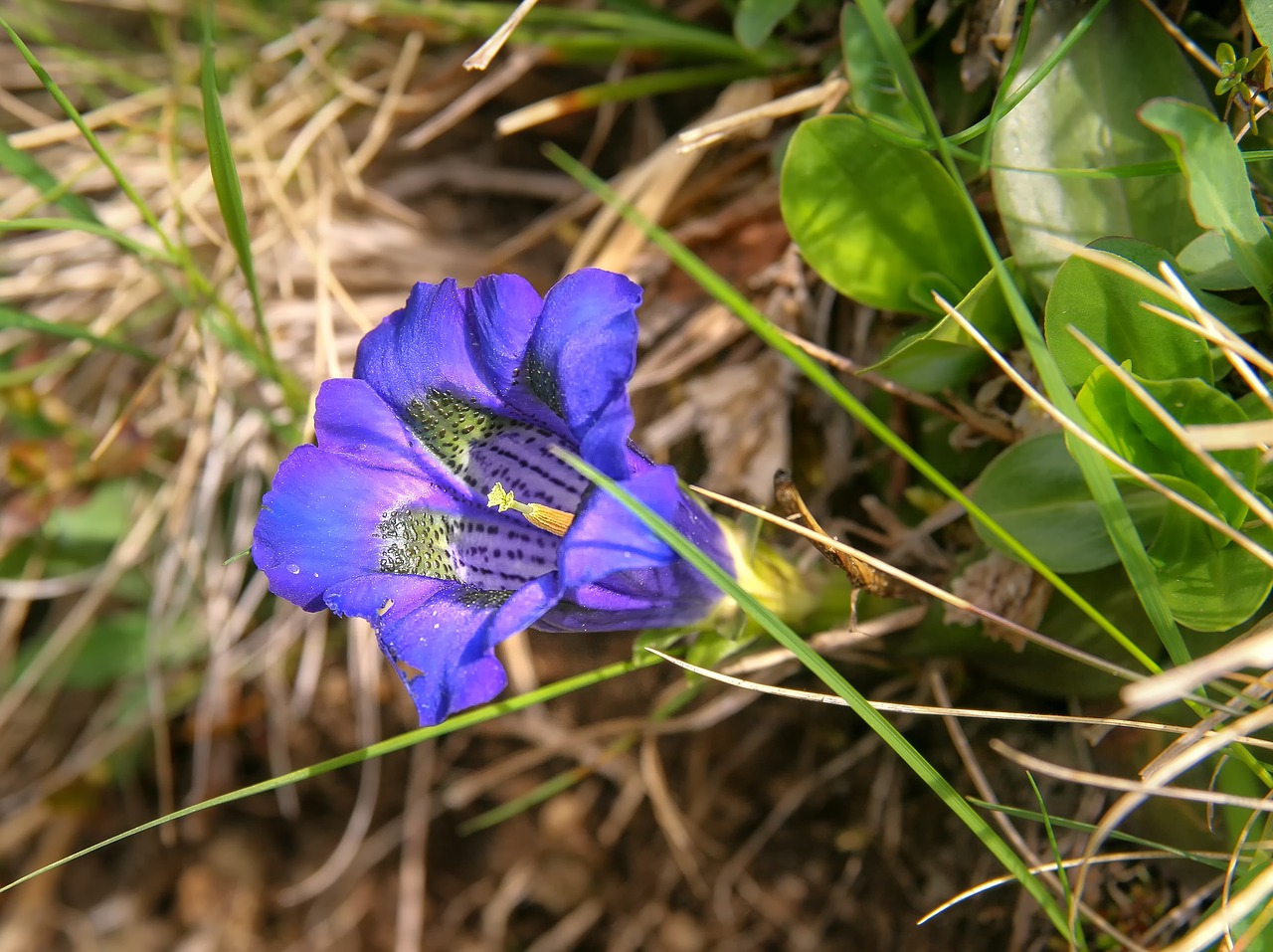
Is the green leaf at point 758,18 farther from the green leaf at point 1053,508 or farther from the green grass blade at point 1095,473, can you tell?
the green leaf at point 1053,508

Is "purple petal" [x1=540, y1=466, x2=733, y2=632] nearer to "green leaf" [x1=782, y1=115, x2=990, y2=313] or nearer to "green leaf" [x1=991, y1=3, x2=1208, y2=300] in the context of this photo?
"green leaf" [x1=782, y1=115, x2=990, y2=313]

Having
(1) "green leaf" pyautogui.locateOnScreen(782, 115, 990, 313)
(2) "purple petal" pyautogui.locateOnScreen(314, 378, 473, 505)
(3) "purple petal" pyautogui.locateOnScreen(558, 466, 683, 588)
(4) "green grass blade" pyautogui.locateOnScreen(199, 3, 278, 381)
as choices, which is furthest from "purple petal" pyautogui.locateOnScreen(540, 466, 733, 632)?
(4) "green grass blade" pyautogui.locateOnScreen(199, 3, 278, 381)

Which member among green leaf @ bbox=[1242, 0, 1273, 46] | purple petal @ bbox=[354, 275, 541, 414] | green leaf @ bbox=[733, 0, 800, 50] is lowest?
purple petal @ bbox=[354, 275, 541, 414]

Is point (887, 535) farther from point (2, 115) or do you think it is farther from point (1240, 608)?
point (2, 115)

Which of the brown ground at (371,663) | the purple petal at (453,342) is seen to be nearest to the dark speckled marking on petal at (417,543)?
the purple petal at (453,342)

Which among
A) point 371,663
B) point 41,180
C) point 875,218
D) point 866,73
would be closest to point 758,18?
point 866,73

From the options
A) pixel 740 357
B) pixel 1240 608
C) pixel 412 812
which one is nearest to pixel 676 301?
pixel 740 357

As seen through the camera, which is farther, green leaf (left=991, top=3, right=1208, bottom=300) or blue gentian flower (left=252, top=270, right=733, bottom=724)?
green leaf (left=991, top=3, right=1208, bottom=300)
